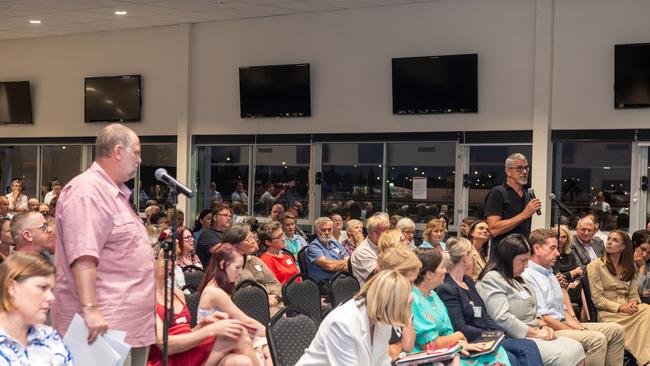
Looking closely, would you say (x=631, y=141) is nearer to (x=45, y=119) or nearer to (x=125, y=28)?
(x=125, y=28)

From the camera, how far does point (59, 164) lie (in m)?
14.8

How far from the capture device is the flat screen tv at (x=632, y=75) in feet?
32.7

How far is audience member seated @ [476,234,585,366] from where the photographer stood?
571 centimetres

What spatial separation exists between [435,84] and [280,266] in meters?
4.79

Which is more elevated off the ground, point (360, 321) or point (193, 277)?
point (360, 321)

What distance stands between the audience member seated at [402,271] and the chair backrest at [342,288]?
4.75 ft

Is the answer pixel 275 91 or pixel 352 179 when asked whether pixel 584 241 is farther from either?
pixel 275 91

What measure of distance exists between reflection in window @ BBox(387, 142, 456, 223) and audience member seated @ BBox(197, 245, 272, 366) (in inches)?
273

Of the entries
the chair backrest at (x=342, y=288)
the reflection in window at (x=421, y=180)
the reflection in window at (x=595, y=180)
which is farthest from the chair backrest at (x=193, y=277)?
the reflection in window at (x=595, y=180)

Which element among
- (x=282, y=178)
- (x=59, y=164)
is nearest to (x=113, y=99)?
(x=59, y=164)

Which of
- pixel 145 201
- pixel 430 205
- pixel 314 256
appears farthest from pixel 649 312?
pixel 145 201

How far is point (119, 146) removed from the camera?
3352 mm

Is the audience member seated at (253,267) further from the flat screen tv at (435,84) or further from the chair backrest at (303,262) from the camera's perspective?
the flat screen tv at (435,84)

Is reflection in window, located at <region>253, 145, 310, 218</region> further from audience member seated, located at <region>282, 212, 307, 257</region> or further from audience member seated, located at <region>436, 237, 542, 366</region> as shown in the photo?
audience member seated, located at <region>436, 237, 542, 366</region>
